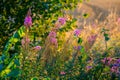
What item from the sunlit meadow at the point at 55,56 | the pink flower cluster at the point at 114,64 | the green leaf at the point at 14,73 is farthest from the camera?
the pink flower cluster at the point at 114,64

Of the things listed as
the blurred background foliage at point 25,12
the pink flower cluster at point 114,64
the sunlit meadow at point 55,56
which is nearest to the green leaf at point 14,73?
the sunlit meadow at point 55,56

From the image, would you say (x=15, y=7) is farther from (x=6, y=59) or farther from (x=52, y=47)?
(x=6, y=59)

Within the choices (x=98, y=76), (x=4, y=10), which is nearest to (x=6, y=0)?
(x=4, y=10)

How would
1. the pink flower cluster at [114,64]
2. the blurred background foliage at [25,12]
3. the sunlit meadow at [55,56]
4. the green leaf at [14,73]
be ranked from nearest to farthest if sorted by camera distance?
the green leaf at [14,73], the sunlit meadow at [55,56], the pink flower cluster at [114,64], the blurred background foliage at [25,12]

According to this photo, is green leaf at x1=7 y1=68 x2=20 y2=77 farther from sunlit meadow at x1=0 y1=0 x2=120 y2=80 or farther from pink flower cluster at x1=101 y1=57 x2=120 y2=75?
pink flower cluster at x1=101 y1=57 x2=120 y2=75

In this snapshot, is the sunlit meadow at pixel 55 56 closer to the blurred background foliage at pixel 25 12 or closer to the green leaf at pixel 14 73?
the blurred background foliage at pixel 25 12

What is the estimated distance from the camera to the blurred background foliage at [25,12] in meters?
5.76

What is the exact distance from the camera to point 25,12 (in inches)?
229

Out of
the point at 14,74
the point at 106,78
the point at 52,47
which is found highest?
the point at 14,74

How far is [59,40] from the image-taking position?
631 centimetres

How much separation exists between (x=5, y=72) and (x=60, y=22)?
6.07 feet

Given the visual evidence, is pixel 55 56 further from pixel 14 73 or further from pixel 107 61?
pixel 14 73

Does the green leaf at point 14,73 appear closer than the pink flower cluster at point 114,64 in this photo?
Yes

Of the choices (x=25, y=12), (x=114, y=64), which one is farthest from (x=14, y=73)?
(x=25, y=12)
